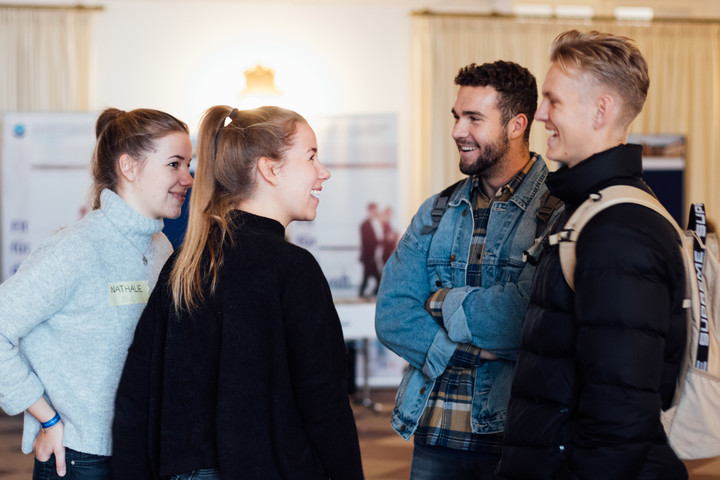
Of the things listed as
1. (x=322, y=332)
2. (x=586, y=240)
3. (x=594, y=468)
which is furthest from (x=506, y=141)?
(x=594, y=468)

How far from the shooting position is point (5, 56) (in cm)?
720

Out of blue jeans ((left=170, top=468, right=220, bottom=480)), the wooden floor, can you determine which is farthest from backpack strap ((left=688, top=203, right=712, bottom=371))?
the wooden floor

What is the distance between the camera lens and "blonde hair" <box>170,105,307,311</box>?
163cm

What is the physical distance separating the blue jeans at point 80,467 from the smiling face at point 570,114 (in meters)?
1.31

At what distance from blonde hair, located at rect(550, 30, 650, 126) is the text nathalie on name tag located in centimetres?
119

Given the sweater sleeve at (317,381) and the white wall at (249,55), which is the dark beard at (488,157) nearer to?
the sweater sleeve at (317,381)

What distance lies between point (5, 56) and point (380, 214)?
12.8ft

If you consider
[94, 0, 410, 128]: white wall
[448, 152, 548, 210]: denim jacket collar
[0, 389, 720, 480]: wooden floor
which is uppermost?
[94, 0, 410, 128]: white wall

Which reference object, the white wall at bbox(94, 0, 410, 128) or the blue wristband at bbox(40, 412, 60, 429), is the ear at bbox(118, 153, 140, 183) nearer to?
the blue wristband at bbox(40, 412, 60, 429)

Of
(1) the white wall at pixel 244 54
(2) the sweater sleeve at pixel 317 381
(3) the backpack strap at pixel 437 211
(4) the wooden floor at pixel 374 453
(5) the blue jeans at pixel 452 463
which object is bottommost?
(4) the wooden floor at pixel 374 453

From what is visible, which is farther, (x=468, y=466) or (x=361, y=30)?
(x=361, y=30)

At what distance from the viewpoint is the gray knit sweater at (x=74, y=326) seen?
69.9 inches

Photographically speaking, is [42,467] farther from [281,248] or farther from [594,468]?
[594,468]

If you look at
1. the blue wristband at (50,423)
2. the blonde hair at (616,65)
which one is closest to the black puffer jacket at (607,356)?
the blonde hair at (616,65)
